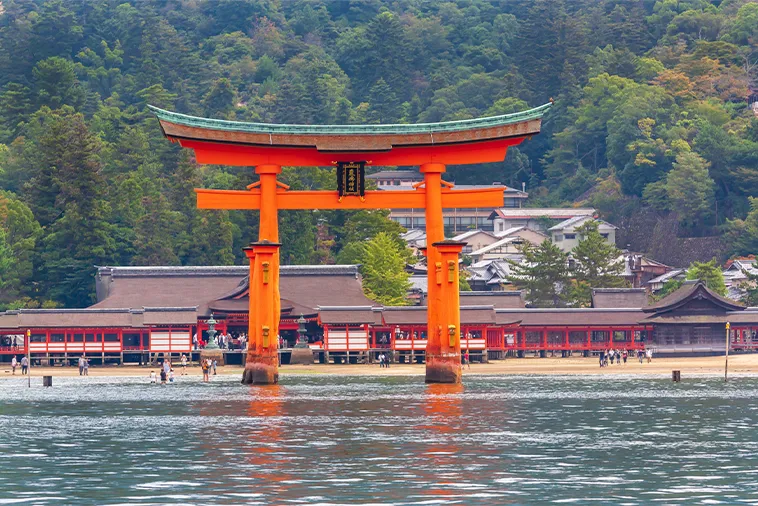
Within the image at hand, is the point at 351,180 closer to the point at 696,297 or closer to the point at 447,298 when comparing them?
the point at 447,298

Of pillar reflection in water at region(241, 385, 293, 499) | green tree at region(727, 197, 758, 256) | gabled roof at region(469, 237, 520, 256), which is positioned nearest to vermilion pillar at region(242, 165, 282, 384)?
pillar reflection in water at region(241, 385, 293, 499)

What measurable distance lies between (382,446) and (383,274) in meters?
60.3

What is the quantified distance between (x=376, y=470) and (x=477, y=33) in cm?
15819

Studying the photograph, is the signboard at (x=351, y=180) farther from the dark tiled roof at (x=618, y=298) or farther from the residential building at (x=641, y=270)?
the residential building at (x=641, y=270)

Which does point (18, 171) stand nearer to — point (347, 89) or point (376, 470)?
point (347, 89)

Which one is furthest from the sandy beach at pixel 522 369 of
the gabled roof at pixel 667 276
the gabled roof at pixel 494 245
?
the gabled roof at pixel 494 245

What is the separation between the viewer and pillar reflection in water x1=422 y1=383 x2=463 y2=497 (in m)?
28.6

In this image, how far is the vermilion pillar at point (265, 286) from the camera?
53375 mm

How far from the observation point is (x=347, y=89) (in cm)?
17138

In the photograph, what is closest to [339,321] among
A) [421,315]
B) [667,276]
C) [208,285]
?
[421,315]

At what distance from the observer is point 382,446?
34.8 m

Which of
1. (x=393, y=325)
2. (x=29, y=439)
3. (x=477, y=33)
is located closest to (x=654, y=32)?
(x=477, y=33)

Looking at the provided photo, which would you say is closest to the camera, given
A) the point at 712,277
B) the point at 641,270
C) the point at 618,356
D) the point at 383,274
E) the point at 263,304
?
the point at 263,304

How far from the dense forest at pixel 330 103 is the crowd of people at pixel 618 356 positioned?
23270 mm
